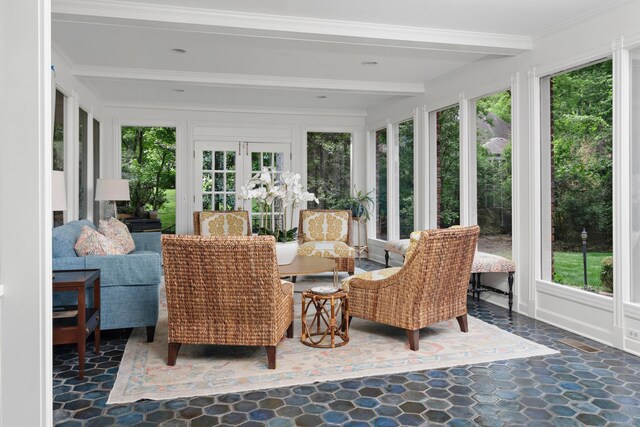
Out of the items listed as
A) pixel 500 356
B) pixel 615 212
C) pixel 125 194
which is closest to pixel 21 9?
pixel 500 356

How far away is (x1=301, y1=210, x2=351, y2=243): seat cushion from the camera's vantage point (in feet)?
22.5

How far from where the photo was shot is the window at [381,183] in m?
8.18

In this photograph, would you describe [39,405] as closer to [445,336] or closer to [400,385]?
[400,385]

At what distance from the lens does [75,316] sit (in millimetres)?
3279

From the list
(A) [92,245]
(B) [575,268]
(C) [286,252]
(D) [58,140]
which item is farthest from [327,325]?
(D) [58,140]

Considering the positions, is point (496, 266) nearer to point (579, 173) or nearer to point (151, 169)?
point (579, 173)

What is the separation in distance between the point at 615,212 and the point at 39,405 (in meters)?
3.76

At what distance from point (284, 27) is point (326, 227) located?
3.26m

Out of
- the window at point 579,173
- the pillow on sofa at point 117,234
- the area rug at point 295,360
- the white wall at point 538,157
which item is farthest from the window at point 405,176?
the pillow on sofa at point 117,234

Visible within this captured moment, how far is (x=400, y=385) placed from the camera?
2969 millimetres

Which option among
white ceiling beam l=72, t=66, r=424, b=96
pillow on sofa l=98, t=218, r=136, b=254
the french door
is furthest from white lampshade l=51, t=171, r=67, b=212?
the french door

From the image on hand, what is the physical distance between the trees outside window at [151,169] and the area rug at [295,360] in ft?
18.3

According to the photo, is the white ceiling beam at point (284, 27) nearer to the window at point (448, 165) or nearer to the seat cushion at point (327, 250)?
the window at point (448, 165)

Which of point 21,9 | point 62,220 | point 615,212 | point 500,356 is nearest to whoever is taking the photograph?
point 21,9
